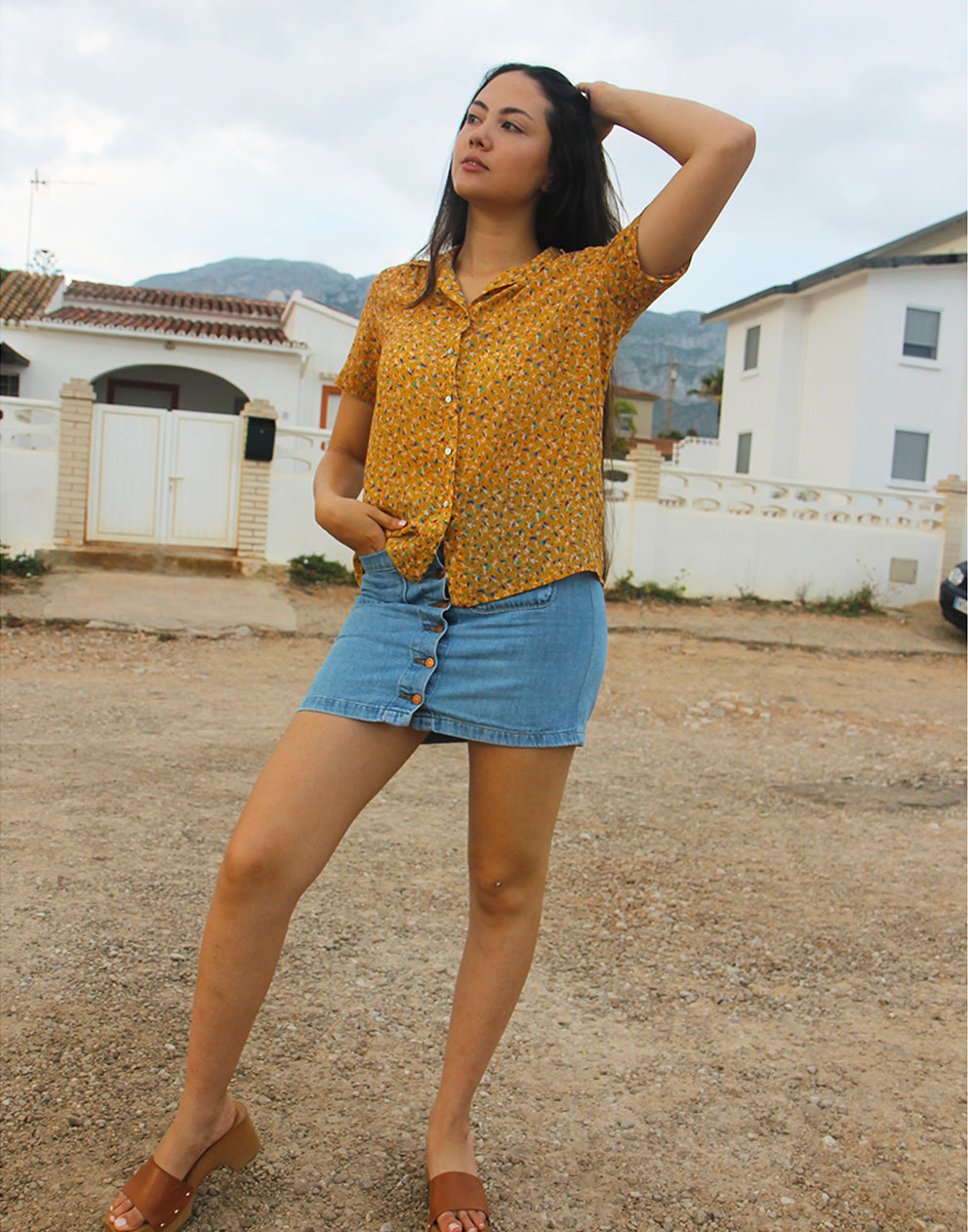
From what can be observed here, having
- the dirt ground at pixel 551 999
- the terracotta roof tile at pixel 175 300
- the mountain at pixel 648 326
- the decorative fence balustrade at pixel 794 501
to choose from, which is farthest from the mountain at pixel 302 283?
the dirt ground at pixel 551 999

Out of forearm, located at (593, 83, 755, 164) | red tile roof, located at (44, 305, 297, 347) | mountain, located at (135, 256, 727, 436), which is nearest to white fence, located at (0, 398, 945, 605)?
red tile roof, located at (44, 305, 297, 347)

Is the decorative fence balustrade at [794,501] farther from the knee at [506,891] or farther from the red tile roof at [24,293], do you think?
the red tile roof at [24,293]

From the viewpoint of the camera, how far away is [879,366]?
68.9ft

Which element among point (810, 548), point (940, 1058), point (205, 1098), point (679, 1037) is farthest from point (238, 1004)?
point (810, 548)

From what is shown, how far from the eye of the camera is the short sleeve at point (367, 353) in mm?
1840

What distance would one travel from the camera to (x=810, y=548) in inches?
512

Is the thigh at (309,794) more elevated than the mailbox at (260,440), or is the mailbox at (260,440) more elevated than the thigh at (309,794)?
the mailbox at (260,440)

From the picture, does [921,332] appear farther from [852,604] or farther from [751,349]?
[852,604]

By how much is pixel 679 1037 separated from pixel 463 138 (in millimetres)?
2123

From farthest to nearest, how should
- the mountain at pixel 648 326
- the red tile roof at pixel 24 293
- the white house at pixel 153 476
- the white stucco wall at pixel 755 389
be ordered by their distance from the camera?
1. the mountain at pixel 648 326
2. the white stucco wall at pixel 755 389
3. the red tile roof at pixel 24 293
4. the white house at pixel 153 476

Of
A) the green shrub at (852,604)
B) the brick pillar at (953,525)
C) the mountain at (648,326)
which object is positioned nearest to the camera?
the green shrub at (852,604)

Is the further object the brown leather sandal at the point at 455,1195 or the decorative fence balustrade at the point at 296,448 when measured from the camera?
the decorative fence balustrade at the point at 296,448

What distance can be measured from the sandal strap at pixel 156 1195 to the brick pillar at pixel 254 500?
9.70 meters

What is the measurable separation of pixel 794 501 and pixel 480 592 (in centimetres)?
1218
